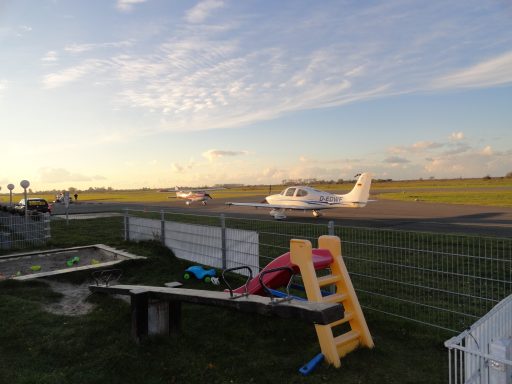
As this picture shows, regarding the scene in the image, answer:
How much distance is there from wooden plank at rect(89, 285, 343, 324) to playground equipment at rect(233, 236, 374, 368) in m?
0.21

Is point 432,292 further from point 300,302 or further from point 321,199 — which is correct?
point 321,199

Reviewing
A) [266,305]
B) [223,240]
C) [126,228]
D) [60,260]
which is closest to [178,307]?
[266,305]

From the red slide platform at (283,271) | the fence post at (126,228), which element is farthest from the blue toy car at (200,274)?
the fence post at (126,228)

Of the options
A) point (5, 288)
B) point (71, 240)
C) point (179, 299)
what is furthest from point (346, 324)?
point (71, 240)

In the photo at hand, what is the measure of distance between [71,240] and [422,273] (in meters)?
11.3

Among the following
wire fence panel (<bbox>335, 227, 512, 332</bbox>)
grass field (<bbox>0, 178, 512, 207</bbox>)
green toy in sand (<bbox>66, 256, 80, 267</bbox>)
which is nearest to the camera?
wire fence panel (<bbox>335, 227, 512, 332</bbox>)

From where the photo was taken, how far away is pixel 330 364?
4090mm

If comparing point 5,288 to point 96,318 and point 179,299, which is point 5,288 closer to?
point 96,318

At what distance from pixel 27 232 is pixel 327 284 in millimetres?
11262

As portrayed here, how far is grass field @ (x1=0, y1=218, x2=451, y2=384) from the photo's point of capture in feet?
12.9

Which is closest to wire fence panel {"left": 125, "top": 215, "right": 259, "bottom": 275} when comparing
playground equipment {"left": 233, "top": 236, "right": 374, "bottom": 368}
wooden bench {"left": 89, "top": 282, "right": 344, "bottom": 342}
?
playground equipment {"left": 233, "top": 236, "right": 374, "bottom": 368}

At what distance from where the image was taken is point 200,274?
785 cm

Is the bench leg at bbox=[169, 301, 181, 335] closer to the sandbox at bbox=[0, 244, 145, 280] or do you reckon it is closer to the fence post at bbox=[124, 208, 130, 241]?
the sandbox at bbox=[0, 244, 145, 280]

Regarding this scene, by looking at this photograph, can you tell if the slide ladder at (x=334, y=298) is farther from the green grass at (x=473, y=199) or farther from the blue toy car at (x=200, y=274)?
the green grass at (x=473, y=199)
